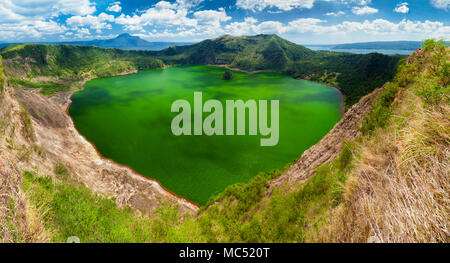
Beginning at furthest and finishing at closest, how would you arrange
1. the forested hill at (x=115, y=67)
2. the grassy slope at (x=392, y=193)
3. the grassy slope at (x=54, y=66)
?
the grassy slope at (x=54, y=66), the forested hill at (x=115, y=67), the grassy slope at (x=392, y=193)

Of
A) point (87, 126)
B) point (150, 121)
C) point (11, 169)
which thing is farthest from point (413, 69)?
point (87, 126)

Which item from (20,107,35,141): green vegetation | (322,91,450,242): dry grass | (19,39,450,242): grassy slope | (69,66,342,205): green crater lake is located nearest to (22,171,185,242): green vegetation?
(19,39,450,242): grassy slope

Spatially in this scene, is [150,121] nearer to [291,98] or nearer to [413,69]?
[413,69]

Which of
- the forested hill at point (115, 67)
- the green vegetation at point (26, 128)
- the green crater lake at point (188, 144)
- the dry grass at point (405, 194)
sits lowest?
the green crater lake at point (188, 144)

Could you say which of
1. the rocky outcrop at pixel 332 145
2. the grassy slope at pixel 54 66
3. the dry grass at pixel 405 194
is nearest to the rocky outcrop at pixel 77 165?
the rocky outcrop at pixel 332 145

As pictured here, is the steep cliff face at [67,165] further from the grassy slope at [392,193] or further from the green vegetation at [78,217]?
the grassy slope at [392,193]

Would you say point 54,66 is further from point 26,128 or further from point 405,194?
point 405,194

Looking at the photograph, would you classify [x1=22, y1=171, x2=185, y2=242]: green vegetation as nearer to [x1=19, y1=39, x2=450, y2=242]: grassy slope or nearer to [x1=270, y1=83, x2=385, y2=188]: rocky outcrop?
[x1=19, y1=39, x2=450, y2=242]: grassy slope
